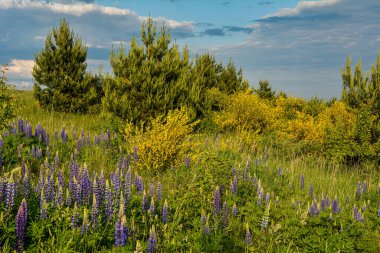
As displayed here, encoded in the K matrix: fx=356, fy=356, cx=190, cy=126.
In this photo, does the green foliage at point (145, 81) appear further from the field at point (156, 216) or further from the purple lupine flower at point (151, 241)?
the purple lupine flower at point (151, 241)

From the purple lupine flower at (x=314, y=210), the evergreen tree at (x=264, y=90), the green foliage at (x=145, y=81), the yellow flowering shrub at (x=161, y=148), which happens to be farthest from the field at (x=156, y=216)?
the evergreen tree at (x=264, y=90)

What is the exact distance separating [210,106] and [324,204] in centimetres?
1348

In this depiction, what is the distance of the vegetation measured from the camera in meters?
3.87

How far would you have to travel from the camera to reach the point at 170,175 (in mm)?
7438

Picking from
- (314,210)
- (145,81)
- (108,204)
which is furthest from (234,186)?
(145,81)

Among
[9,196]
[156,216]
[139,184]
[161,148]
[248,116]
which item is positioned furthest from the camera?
[248,116]

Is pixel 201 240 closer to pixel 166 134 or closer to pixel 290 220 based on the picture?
pixel 290 220

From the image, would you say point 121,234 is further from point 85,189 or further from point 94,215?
point 85,189

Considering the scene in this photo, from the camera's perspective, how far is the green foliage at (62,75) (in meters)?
18.1

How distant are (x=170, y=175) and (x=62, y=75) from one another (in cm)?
1290

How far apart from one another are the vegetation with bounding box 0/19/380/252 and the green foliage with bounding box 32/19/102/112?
8cm

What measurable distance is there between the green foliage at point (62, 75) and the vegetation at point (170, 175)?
0.08m

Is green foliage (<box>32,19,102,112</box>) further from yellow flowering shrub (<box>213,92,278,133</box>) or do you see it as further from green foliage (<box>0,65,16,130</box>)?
green foliage (<box>0,65,16,130</box>)

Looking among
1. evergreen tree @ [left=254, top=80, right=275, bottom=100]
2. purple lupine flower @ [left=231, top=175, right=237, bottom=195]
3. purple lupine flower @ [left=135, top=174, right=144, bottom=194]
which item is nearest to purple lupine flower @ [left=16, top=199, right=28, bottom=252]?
purple lupine flower @ [left=135, top=174, right=144, bottom=194]
